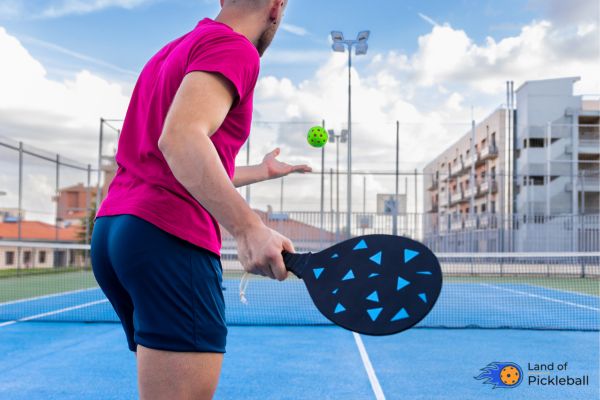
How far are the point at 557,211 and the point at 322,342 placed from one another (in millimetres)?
27586

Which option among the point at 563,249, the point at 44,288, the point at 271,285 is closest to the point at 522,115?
the point at 563,249

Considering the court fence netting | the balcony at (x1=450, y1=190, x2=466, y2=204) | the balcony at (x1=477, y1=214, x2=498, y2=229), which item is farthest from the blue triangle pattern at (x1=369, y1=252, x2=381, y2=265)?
the balcony at (x1=450, y1=190, x2=466, y2=204)

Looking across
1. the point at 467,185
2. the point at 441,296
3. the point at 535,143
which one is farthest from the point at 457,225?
the point at 467,185

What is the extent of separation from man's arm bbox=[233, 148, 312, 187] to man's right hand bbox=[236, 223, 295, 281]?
0.81 m

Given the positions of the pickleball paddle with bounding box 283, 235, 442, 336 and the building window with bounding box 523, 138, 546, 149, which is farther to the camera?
the building window with bounding box 523, 138, 546, 149

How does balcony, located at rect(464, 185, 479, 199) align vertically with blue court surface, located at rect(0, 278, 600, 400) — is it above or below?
above

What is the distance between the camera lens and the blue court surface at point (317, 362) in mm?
4781

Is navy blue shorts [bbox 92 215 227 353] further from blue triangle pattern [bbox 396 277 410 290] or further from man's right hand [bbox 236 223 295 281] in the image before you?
blue triangle pattern [bbox 396 277 410 290]

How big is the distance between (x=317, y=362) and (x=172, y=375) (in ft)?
14.8

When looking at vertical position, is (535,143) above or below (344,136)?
above

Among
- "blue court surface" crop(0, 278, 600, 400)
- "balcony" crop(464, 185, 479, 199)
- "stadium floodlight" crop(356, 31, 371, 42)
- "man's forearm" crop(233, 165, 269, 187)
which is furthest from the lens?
"balcony" crop(464, 185, 479, 199)

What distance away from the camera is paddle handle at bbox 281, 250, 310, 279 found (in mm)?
1455

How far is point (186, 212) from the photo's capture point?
1562mm

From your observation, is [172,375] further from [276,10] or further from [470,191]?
[470,191]
